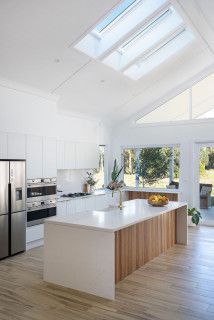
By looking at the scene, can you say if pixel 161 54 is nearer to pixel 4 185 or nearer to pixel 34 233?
pixel 4 185

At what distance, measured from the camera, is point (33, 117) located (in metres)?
5.51

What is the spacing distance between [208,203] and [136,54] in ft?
13.3

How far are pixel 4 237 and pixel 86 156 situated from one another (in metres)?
3.12

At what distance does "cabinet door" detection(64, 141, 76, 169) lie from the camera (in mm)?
6652

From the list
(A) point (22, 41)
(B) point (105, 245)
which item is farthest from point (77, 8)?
(B) point (105, 245)

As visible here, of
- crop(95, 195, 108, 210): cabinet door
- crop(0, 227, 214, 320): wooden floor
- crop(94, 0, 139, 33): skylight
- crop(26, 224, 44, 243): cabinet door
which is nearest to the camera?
crop(0, 227, 214, 320): wooden floor

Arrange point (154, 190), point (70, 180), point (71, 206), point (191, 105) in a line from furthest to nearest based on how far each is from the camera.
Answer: point (154, 190), point (191, 105), point (70, 180), point (71, 206)

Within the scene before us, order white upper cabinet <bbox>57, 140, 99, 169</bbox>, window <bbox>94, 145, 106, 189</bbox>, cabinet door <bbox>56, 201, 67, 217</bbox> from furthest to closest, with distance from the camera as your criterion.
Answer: window <bbox>94, 145, 106, 189</bbox> → white upper cabinet <bbox>57, 140, 99, 169</bbox> → cabinet door <bbox>56, 201, 67, 217</bbox>

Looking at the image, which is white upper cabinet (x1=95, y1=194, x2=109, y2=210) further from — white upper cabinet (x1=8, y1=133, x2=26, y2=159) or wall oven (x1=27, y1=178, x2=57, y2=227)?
white upper cabinet (x1=8, y1=133, x2=26, y2=159)

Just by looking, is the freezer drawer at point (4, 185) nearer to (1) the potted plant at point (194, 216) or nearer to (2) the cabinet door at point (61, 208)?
(2) the cabinet door at point (61, 208)

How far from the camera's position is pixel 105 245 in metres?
3.31

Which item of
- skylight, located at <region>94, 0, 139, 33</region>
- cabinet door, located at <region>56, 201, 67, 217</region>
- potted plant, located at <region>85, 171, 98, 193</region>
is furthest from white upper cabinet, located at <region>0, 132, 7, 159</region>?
potted plant, located at <region>85, 171, 98, 193</region>

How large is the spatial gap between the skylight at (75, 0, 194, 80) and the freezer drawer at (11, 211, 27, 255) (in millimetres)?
2923

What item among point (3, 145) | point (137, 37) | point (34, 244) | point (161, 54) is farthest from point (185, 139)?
point (3, 145)
